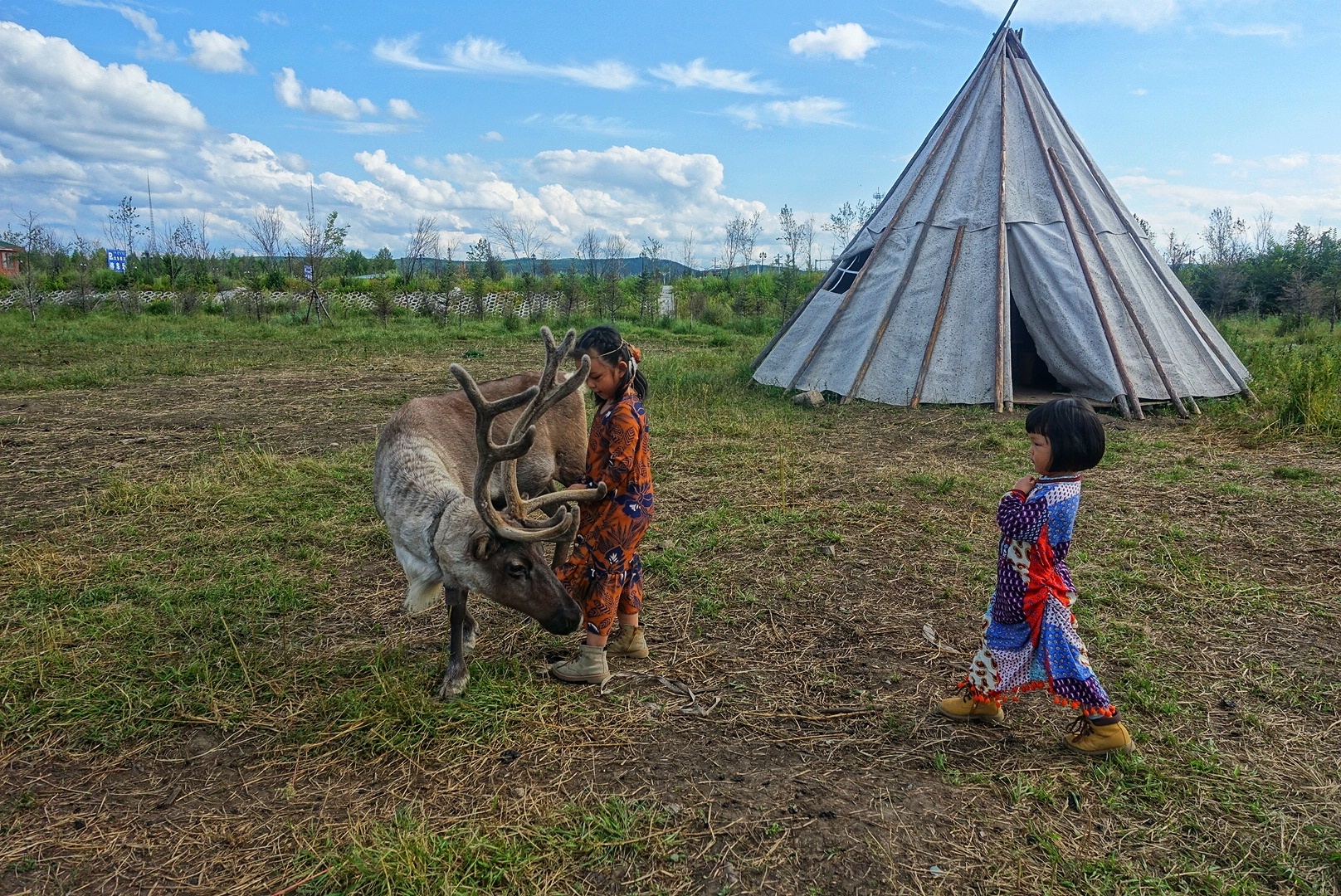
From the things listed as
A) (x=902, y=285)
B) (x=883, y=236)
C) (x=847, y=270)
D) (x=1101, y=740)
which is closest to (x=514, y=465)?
(x=1101, y=740)

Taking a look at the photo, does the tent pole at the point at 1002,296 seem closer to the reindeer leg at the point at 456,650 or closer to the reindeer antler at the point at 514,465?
the reindeer antler at the point at 514,465

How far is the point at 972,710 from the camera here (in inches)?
128

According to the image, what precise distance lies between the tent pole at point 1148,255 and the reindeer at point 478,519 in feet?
32.4

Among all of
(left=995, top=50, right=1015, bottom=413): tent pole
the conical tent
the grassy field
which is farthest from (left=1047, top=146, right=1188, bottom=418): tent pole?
the grassy field

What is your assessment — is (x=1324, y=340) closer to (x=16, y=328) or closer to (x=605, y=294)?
(x=605, y=294)

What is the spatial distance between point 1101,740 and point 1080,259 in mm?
8416

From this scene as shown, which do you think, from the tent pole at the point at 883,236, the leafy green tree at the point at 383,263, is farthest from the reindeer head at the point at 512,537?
the leafy green tree at the point at 383,263

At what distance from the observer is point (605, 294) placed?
84.2 ft

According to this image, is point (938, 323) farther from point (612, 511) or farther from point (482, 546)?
point (482, 546)

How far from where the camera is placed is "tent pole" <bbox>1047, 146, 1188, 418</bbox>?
9.09m

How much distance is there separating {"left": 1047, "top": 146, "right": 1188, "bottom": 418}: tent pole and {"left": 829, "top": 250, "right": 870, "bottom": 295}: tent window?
8.82ft

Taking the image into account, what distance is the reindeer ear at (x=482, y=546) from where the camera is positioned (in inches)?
130

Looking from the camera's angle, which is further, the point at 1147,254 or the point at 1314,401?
the point at 1147,254

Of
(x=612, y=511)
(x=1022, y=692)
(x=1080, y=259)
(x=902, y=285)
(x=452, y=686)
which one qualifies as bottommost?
(x=452, y=686)
